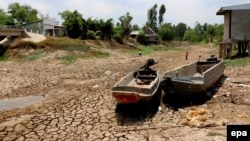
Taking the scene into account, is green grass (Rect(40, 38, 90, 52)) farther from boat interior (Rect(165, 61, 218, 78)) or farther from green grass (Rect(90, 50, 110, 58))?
boat interior (Rect(165, 61, 218, 78))

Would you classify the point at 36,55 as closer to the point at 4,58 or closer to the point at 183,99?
the point at 4,58

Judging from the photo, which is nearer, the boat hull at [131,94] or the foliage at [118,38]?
the boat hull at [131,94]

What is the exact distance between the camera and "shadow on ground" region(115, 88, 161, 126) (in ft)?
30.2

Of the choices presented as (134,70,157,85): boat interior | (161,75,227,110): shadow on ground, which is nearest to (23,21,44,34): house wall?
(134,70,157,85): boat interior

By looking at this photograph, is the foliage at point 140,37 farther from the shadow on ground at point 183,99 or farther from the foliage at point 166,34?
the shadow on ground at point 183,99

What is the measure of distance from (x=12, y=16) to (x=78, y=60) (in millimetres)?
34702

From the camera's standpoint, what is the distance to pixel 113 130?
8445 mm

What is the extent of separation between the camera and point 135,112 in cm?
992

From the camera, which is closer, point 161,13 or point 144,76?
point 144,76

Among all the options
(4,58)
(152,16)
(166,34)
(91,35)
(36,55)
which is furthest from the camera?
(152,16)

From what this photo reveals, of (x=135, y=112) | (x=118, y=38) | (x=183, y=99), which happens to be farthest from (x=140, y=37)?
(x=135, y=112)

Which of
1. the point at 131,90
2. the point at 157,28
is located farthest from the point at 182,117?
the point at 157,28

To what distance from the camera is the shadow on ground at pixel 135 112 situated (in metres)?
9.20

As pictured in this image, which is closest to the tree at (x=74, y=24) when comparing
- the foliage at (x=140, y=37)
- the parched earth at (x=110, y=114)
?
the foliage at (x=140, y=37)
